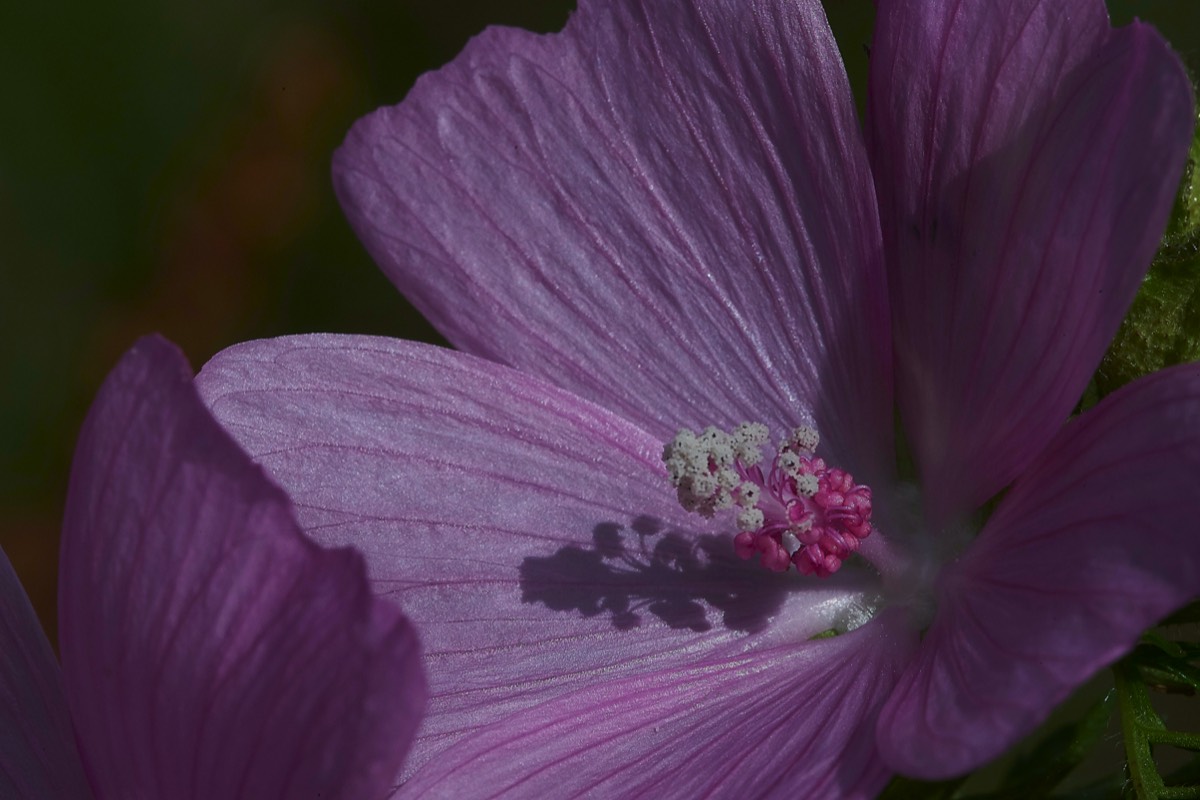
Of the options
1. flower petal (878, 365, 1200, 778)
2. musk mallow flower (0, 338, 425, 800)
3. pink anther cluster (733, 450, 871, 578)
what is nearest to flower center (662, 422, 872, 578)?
pink anther cluster (733, 450, 871, 578)

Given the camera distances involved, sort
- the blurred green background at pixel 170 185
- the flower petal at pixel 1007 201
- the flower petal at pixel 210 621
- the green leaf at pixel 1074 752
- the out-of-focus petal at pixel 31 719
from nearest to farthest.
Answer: the flower petal at pixel 210 621, the flower petal at pixel 1007 201, the out-of-focus petal at pixel 31 719, the green leaf at pixel 1074 752, the blurred green background at pixel 170 185

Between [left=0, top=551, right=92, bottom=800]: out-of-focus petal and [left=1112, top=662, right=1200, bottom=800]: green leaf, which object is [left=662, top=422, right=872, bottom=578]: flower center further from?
[left=0, top=551, right=92, bottom=800]: out-of-focus petal

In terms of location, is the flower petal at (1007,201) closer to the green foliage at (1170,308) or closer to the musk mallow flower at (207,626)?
the green foliage at (1170,308)

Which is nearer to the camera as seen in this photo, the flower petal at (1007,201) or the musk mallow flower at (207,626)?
the musk mallow flower at (207,626)

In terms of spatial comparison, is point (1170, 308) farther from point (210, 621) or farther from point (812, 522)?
point (210, 621)

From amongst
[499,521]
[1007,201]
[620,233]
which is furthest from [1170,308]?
[499,521]

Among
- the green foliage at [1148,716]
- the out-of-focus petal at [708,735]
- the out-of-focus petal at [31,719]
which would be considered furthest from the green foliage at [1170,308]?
the out-of-focus petal at [31,719]

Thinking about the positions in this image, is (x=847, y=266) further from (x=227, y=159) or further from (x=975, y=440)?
(x=227, y=159)
